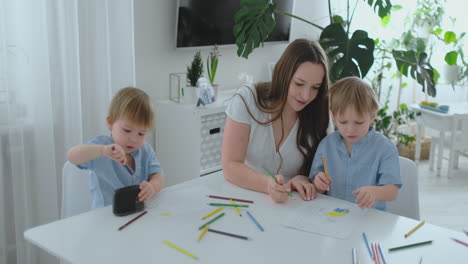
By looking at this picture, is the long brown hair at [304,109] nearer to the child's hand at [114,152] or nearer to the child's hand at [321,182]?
the child's hand at [321,182]

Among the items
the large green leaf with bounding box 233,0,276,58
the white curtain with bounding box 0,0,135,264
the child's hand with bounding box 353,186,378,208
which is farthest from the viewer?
the large green leaf with bounding box 233,0,276,58

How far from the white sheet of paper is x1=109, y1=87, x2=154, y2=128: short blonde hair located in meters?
0.55

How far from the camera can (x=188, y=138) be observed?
3004 mm

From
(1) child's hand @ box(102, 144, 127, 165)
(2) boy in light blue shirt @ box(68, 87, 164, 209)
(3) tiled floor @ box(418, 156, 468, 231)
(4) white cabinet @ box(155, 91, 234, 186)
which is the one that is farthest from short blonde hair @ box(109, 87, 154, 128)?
(3) tiled floor @ box(418, 156, 468, 231)

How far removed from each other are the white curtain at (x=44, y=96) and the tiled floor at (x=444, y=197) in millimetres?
2277

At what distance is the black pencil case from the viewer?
4.70 ft

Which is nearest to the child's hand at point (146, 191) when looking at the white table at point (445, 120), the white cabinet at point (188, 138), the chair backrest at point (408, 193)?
the chair backrest at point (408, 193)

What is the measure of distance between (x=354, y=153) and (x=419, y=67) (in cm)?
141

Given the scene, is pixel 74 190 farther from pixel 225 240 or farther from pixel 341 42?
pixel 341 42

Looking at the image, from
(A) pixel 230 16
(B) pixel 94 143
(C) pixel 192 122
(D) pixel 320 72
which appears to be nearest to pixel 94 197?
(B) pixel 94 143

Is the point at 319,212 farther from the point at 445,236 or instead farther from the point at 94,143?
the point at 94,143

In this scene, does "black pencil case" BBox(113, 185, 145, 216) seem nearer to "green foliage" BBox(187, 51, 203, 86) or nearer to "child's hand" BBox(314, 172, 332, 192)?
"child's hand" BBox(314, 172, 332, 192)

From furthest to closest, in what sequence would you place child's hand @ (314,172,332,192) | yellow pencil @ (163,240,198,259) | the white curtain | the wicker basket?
the wicker basket → the white curtain → child's hand @ (314,172,332,192) → yellow pencil @ (163,240,198,259)

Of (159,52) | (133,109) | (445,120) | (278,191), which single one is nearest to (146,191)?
(133,109)
